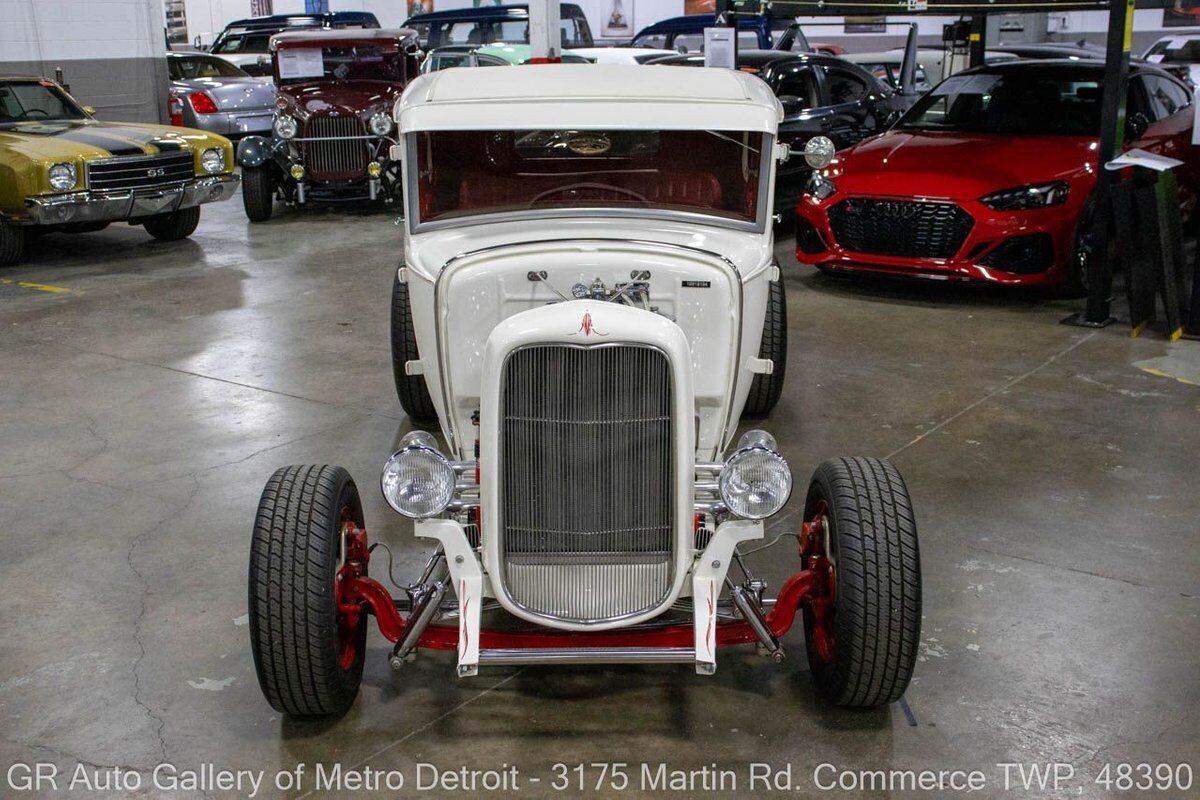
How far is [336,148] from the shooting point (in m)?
11.4

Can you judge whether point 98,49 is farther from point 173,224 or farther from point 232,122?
point 173,224

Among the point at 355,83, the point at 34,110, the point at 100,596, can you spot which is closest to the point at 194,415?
the point at 100,596

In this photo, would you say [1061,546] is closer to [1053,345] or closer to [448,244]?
[448,244]

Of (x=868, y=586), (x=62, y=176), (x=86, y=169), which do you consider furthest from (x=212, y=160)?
(x=868, y=586)

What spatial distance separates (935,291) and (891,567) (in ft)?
18.3

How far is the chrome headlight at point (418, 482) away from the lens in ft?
10.1

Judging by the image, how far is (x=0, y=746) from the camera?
3.18 metres

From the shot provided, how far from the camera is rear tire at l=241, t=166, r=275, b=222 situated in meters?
11.4

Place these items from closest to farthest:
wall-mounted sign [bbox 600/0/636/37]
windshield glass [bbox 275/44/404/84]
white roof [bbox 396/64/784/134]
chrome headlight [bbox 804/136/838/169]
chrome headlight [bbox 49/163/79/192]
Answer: white roof [bbox 396/64/784/134] → chrome headlight [bbox 804/136/838/169] → chrome headlight [bbox 49/163/79/192] → windshield glass [bbox 275/44/404/84] → wall-mounted sign [bbox 600/0/636/37]

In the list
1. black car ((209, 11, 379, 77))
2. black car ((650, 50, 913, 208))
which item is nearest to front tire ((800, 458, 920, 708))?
black car ((650, 50, 913, 208))

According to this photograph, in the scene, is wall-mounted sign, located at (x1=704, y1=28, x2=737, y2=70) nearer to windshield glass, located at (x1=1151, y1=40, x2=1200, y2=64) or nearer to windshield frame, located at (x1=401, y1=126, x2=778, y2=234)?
windshield frame, located at (x1=401, y1=126, x2=778, y2=234)

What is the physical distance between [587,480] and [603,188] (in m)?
1.45

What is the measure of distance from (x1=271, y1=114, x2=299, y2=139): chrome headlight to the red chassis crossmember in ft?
27.6

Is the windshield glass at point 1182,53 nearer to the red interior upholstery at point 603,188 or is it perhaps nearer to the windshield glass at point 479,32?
the windshield glass at point 479,32
